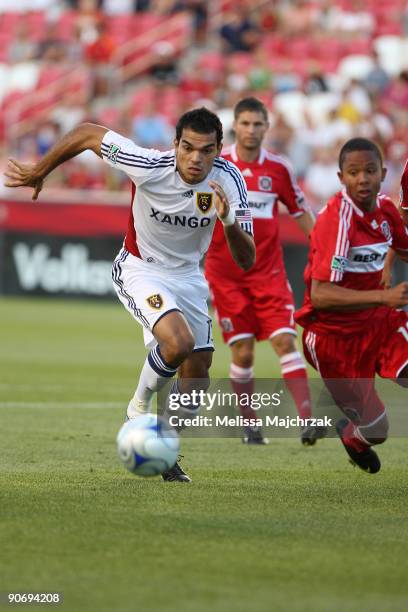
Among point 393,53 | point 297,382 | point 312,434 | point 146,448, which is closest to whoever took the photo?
point 146,448

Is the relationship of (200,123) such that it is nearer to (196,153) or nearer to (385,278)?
(196,153)

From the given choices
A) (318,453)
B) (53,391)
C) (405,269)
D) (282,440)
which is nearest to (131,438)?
(318,453)

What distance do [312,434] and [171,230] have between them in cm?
240

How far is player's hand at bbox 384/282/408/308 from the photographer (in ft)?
22.8

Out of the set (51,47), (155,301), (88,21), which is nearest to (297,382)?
(155,301)

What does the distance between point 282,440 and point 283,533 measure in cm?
417

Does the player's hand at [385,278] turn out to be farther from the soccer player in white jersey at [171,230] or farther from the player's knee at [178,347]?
the player's knee at [178,347]

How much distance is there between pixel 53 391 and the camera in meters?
12.5

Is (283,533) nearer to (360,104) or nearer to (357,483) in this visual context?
(357,483)

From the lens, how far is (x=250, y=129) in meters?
10.7

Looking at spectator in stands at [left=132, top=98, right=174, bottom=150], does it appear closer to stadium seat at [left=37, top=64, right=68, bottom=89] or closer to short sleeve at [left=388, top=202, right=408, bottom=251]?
stadium seat at [left=37, top=64, right=68, bottom=89]

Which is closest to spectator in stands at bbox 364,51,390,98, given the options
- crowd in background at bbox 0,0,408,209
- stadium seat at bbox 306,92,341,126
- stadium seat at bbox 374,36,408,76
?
crowd in background at bbox 0,0,408,209

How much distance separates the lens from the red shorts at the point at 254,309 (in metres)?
10.7

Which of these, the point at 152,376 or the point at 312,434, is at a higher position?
the point at 152,376
